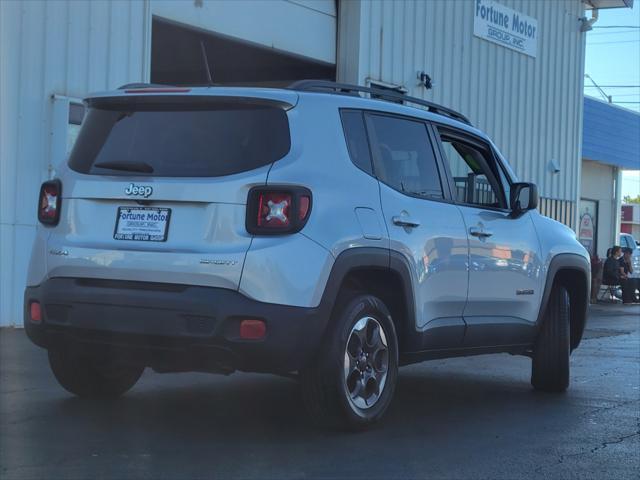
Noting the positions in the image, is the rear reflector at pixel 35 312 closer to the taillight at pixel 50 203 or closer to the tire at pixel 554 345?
the taillight at pixel 50 203

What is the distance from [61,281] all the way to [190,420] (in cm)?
119

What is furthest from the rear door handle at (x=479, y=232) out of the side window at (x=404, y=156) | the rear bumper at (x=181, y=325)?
the rear bumper at (x=181, y=325)

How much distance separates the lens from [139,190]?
5.72m

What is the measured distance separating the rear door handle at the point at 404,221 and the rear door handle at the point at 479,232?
675 millimetres

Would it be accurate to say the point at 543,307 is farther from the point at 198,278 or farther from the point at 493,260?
the point at 198,278

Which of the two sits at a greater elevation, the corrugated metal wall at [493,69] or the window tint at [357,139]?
the corrugated metal wall at [493,69]

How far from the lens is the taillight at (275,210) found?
215 inches

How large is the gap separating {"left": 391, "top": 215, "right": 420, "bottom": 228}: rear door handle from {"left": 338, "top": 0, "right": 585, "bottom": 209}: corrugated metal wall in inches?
405

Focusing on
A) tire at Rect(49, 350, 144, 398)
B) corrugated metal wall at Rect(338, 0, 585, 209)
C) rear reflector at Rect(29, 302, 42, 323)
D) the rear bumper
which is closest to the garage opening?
corrugated metal wall at Rect(338, 0, 585, 209)

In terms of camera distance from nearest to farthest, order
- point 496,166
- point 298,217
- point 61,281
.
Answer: point 298,217, point 61,281, point 496,166

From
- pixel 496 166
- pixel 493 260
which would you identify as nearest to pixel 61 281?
pixel 493 260

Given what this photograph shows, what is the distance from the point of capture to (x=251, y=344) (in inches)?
211

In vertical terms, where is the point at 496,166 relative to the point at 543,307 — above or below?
above

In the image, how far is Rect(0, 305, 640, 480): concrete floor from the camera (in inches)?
205
